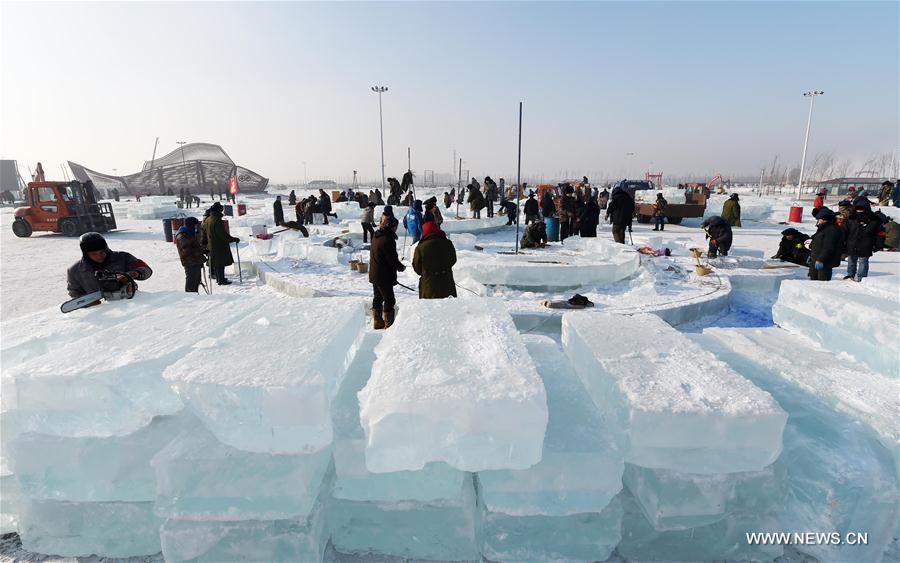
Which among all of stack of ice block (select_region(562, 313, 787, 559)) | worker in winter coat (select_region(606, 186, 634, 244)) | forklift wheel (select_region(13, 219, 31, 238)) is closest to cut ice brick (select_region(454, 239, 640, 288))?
worker in winter coat (select_region(606, 186, 634, 244))

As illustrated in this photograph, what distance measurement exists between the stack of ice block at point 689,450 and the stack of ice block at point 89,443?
7.39ft

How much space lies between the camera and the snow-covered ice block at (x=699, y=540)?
1.99 metres

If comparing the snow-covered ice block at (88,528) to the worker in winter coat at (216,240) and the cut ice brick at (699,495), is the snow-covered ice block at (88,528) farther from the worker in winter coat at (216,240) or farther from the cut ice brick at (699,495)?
the worker in winter coat at (216,240)

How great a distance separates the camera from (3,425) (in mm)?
1989

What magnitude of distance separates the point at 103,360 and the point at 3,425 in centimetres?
51

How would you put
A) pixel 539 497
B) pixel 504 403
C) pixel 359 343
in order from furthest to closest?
pixel 359 343
pixel 539 497
pixel 504 403

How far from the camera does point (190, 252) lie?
6.85 metres

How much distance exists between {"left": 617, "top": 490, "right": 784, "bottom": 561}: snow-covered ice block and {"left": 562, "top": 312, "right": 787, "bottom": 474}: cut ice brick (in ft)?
1.28

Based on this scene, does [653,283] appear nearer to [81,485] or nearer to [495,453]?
[495,453]

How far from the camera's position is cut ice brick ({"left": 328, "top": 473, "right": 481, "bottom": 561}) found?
2.00 metres

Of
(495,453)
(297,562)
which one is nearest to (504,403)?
(495,453)

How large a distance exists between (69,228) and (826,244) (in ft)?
77.6

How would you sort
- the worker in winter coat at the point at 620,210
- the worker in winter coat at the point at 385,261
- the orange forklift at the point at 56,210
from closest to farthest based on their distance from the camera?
the worker in winter coat at the point at 385,261 < the worker in winter coat at the point at 620,210 < the orange forklift at the point at 56,210

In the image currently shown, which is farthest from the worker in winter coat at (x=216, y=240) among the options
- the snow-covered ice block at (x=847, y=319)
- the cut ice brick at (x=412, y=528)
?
the snow-covered ice block at (x=847, y=319)
